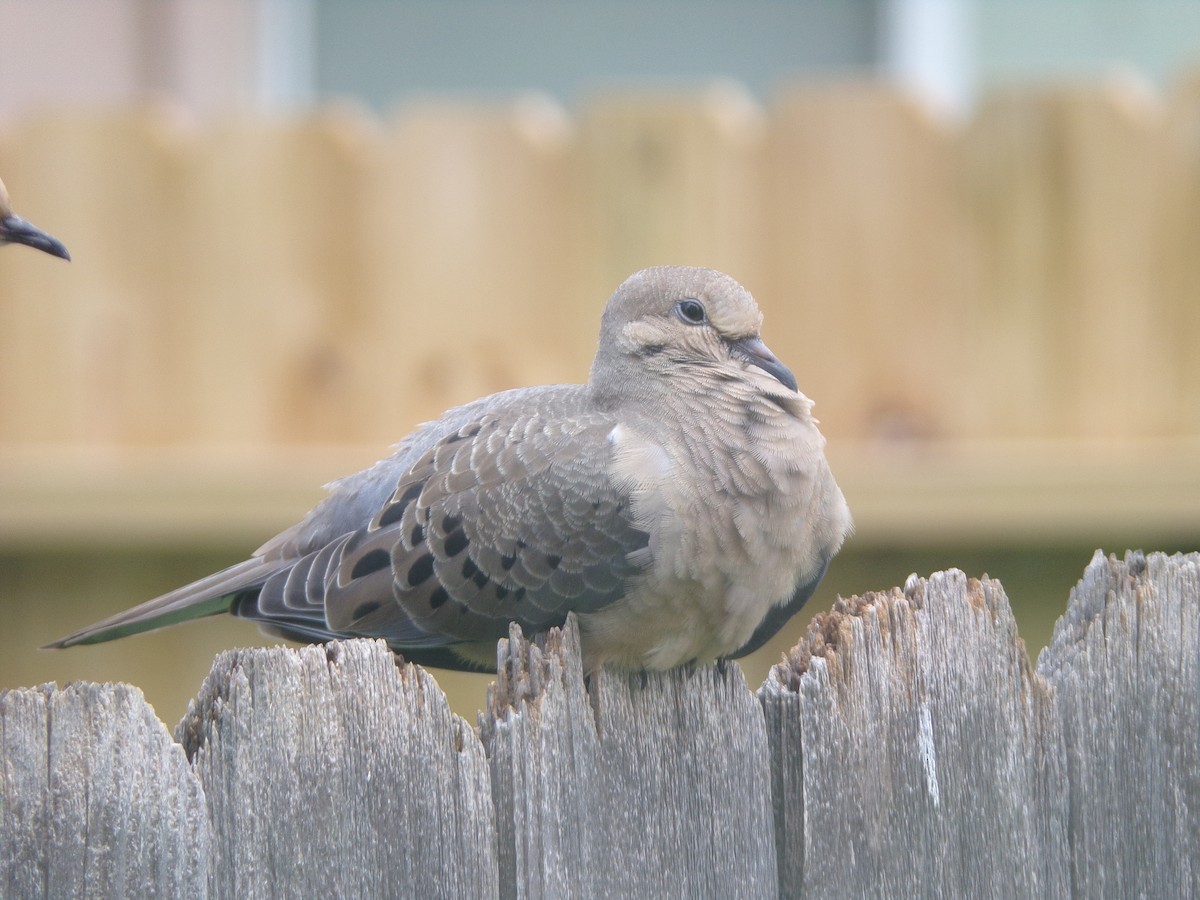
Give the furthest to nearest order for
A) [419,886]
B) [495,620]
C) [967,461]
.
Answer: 1. [967,461]
2. [495,620]
3. [419,886]

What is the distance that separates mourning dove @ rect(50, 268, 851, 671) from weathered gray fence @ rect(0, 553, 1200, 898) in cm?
63

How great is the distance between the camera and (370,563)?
9.70 ft

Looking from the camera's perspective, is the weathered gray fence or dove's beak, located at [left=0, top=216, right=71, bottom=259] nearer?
the weathered gray fence

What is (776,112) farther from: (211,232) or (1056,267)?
(211,232)

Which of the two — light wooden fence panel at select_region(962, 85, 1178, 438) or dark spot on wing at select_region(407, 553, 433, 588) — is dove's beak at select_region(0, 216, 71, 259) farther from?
light wooden fence panel at select_region(962, 85, 1178, 438)

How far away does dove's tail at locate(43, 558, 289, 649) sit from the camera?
2.80 metres

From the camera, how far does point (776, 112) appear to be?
4.79 meters

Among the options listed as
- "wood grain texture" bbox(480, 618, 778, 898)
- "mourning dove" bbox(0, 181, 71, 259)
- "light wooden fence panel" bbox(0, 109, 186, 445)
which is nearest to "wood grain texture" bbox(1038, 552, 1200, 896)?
"wood grain texture" bbox(480, 618, 778, 898)

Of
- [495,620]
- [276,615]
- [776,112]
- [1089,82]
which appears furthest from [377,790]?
[1089,82]

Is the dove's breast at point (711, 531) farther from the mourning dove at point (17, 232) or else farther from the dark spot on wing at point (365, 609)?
the mourning dove at point (17, 232)

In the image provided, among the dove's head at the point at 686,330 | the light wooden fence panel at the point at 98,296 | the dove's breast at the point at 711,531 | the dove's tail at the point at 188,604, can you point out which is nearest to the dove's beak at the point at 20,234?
the dove's tail at the point at 188,604

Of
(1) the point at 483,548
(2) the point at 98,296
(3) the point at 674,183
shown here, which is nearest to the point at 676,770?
(1) the point at 483,548

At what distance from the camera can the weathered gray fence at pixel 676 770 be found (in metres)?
1.87

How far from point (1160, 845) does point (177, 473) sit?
136 inches
